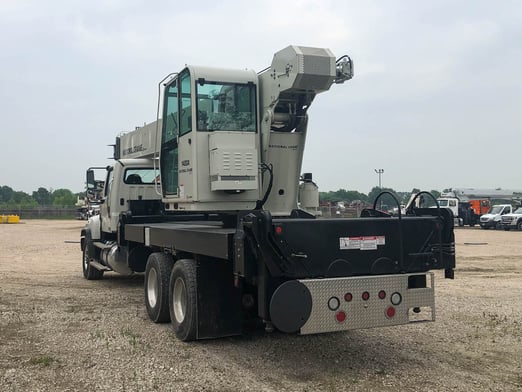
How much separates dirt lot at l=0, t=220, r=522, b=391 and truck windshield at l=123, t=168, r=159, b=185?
2.59m

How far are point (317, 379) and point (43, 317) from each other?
4701 millimetres

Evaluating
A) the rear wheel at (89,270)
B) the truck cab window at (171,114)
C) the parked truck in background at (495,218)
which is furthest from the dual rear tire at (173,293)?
the parked truck in background at (495,218)

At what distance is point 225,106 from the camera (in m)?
7.18

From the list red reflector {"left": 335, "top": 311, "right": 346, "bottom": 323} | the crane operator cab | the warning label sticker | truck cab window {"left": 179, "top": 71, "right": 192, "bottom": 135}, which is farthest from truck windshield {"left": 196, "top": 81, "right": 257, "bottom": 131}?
red reflector {"left": 335, "top": 311, "right": 346, "bottom": 323}

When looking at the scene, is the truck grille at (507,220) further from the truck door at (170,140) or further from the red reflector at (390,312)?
the red reflector at (390,312)

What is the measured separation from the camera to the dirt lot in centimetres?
509

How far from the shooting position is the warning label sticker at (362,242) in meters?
5.32

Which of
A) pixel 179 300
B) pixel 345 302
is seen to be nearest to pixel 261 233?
pixel 345 302

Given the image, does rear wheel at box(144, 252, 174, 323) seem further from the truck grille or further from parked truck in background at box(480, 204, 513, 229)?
parked truck in background at box(480, 204, 513, 229)

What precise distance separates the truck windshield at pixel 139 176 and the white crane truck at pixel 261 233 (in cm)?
133

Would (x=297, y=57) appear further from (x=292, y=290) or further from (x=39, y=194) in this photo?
(x=39, y=194)

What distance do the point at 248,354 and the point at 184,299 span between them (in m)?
1.02

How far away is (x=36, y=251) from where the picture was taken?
2019 cm

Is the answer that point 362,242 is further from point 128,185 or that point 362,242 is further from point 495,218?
point 495,218
